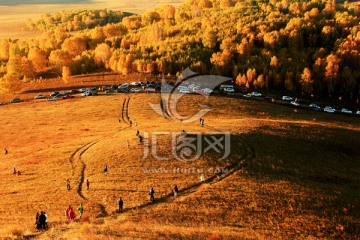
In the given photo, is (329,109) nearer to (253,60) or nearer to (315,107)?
(315,107)

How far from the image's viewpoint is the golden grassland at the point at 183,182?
4094 cm

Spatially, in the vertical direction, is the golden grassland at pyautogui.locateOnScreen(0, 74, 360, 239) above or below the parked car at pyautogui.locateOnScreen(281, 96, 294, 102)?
below

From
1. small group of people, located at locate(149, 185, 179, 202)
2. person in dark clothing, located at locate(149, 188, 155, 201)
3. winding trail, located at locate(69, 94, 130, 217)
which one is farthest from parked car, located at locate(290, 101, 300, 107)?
person in dark clothing, located at locate(149, 188, 155, 201)

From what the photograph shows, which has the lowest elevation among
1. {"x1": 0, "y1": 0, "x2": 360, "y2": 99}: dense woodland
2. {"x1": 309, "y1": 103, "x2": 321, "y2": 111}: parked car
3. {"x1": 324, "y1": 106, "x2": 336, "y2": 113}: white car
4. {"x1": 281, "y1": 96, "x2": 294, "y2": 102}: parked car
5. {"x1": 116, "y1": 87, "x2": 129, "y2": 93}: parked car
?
{"x1": 324, "y1": 106, "x2": 336, "y2": 113}: white car

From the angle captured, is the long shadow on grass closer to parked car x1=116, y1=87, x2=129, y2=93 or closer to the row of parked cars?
the row of parked cars

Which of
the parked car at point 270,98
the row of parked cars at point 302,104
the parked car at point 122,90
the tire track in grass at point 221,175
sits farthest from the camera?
the parked car at point 122,90

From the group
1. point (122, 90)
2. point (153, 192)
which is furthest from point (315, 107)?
point (153, 192)

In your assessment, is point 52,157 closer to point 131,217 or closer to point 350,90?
point 131,217

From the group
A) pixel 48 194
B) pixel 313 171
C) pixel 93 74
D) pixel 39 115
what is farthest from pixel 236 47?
pixel 48 194

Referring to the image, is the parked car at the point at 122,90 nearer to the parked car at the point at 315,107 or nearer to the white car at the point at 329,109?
the parked car at the point at 315,107

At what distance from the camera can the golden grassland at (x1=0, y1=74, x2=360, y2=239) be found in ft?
134

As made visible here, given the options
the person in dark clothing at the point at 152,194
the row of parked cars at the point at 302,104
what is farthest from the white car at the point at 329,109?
the person in dark clothing at the point at 152,194

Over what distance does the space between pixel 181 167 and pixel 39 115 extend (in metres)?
64.0

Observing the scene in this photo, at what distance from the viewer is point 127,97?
390 ft
